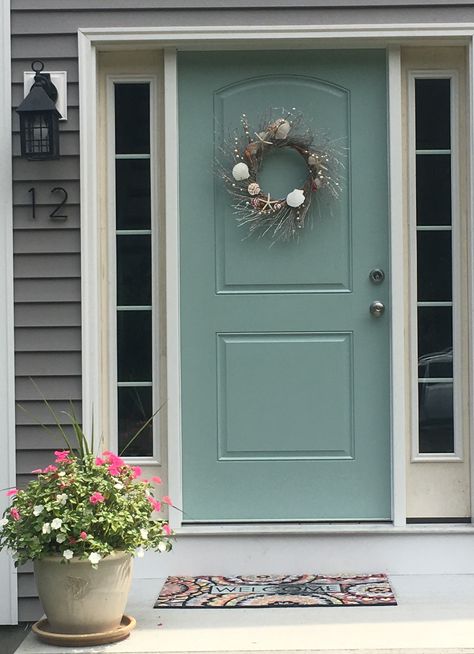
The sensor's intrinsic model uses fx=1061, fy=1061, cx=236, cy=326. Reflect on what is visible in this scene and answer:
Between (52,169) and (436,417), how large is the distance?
1.81m

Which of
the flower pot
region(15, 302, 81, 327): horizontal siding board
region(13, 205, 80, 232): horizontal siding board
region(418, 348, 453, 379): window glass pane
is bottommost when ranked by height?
the flower pot

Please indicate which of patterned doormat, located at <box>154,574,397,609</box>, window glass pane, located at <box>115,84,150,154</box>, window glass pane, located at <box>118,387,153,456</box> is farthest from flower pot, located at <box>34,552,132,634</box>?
window glass pane, located at <box>115,84,150,154</box>

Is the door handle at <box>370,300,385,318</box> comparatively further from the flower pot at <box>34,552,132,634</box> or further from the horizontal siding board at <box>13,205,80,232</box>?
the flower pot at <box>34,552,132,634</box>

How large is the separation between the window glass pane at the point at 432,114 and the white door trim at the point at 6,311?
163 centimetres

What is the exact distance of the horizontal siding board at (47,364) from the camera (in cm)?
412

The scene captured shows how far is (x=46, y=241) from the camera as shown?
4.14 m

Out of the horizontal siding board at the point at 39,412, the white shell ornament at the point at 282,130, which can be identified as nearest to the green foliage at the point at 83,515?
the horizontal siding board at the point at 39,412

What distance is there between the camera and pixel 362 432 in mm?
4242

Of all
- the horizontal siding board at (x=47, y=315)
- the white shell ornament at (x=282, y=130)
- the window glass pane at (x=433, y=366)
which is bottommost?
the window glass pane at (x=433, y=366)

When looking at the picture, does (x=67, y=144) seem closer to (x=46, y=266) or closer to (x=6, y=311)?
(x=46, y=266)

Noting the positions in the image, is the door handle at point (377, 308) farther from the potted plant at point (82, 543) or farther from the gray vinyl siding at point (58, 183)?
the potted plant at point (82, 543)

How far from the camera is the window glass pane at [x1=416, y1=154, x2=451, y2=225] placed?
14.0 feet

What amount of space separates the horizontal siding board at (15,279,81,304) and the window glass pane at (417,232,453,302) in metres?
1.37

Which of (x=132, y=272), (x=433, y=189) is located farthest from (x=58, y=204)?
(x=433, y=189)
